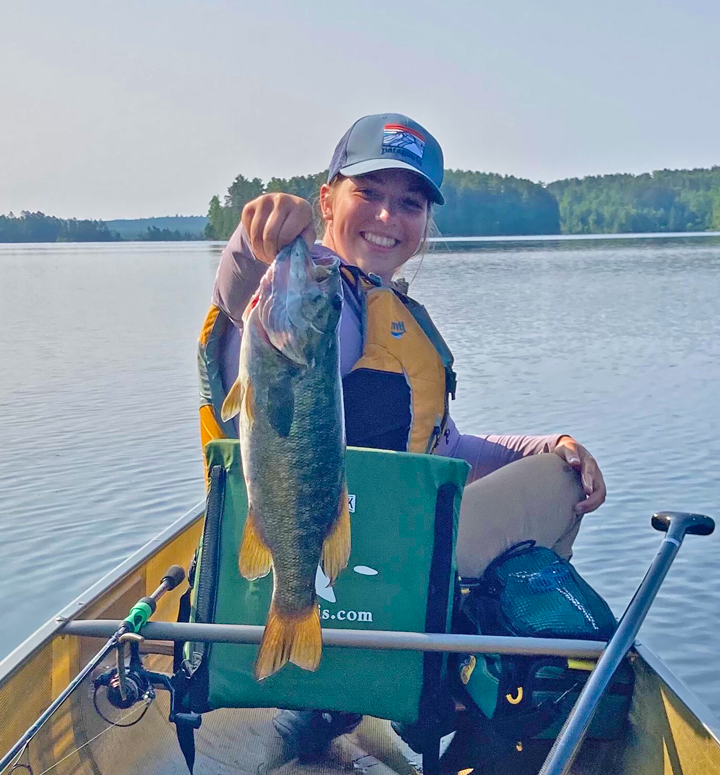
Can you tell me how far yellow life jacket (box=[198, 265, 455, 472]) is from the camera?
3293 millimetres

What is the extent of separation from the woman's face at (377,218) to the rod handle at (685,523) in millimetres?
1470

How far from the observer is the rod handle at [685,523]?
350 centimetres

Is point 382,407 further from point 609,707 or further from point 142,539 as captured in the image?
point 142,539

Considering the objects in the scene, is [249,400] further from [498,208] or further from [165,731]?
[498,208]

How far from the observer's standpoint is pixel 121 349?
19.4 m

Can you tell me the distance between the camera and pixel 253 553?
265 cm

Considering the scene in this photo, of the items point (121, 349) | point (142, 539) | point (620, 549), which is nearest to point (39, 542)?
point (142, 539)

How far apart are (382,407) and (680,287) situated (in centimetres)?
2924

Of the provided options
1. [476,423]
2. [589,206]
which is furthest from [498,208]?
[476,423]

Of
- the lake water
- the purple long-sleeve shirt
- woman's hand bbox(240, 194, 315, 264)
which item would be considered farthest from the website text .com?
the lake water

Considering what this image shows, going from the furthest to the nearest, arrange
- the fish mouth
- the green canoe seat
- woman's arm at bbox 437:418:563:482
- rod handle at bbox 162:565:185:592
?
woman's arm at bbox 437:418:563:482 < rod handle at bbox 162:565:185:592 < the green canoe seat < the fish mouth

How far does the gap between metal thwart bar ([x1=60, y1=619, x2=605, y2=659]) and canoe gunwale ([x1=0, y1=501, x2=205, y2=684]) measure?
452 millimetres

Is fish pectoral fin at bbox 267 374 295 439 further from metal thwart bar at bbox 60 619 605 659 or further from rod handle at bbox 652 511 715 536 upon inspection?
rod handle at bbox 652 511 715 536

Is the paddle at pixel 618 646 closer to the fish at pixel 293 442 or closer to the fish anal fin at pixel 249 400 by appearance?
the fish at pixel 293 442
